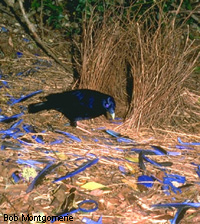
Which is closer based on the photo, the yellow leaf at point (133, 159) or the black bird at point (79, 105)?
the yellow leaf at point (133, 159)

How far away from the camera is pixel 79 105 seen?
3279 millimetres

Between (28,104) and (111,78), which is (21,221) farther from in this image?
(111,78)

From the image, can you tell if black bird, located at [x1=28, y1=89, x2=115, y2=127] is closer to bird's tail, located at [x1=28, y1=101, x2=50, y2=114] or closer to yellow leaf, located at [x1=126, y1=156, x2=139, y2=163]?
bird's tail, located at [x1=28, y1=101, x2=50, y2=114]

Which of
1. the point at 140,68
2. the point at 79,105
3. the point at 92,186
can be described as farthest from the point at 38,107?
the point at 92,186

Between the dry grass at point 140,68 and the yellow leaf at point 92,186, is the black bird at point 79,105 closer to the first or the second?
the dry grass at point 140,68

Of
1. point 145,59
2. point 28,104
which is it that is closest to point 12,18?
→ point 28,104

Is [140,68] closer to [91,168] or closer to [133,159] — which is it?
[133,159]

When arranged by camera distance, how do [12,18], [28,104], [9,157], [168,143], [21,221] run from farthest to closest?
[12,18] → [28,104] → [168,143] → [9,157] → [21,221]

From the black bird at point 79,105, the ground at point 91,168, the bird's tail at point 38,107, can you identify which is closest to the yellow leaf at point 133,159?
the ground at point 91,168

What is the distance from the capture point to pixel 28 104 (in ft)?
11.8

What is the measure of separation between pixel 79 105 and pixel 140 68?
60 centimetres

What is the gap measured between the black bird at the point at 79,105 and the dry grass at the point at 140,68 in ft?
0.88

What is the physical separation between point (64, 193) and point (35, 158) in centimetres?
41

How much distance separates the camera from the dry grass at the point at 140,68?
10.8 ft
